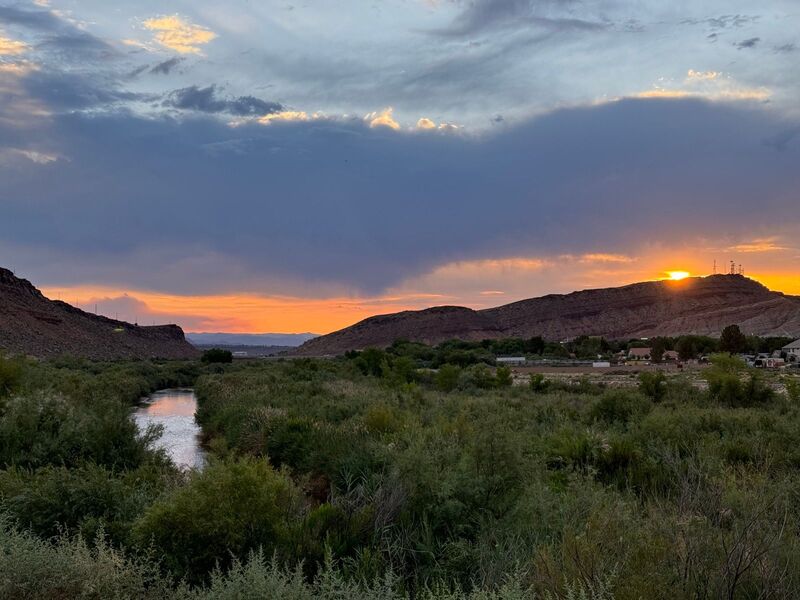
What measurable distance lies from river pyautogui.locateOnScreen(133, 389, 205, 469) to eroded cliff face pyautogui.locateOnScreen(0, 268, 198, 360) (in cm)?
2277

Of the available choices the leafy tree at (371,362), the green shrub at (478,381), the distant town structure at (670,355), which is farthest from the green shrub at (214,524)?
the distant town structure at (670,355)

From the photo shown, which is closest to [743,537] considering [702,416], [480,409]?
[702,416]

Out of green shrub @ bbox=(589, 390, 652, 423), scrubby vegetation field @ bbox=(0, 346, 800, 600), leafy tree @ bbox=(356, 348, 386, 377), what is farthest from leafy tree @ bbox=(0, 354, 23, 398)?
leafy tree @ bbox=(356, 348, 386, 377)

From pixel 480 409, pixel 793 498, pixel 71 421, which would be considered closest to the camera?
pixel 793 498

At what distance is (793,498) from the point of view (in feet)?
32.5

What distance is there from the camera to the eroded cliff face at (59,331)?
77338 mm

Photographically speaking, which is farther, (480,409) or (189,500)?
(480,409)

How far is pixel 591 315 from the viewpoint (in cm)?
15862

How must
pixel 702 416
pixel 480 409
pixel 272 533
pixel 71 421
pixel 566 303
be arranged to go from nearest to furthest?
pixel 272 533, pixel 71 421, pixel 702 416, pixel 480 409, pixel 566 303

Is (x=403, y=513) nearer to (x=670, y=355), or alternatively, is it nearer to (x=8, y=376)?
(x=8, y=376)

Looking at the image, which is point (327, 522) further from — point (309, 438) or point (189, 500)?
point (309, 438)

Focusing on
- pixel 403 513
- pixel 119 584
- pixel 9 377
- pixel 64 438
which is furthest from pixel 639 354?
pixel 119 584

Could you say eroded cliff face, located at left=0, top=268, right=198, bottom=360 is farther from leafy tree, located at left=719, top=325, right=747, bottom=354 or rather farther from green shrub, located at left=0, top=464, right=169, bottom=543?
leafy tree, located at left=719, top=325, right=747, bottom=354

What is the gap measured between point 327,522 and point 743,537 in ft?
17.2
